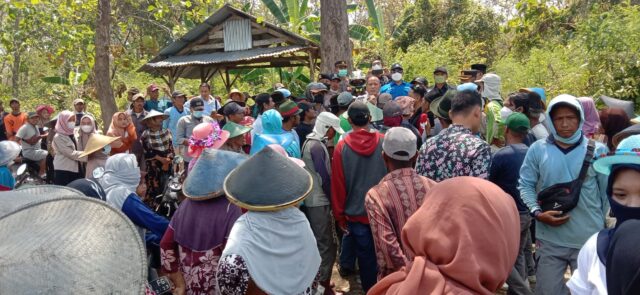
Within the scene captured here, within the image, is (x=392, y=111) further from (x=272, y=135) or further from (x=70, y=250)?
(x=70, y=250)

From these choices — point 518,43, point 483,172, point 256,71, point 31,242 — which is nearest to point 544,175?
point 483,172

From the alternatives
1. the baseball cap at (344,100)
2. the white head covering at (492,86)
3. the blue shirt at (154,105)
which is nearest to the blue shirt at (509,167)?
the baseball cap at (344,100)

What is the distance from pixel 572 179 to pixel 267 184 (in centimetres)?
205

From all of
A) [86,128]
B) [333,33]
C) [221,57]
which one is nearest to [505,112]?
[86,128]

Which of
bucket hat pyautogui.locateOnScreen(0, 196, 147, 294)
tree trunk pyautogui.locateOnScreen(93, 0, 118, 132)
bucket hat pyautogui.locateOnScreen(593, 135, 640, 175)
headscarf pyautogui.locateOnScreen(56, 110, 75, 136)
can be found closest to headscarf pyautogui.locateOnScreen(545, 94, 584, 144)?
bucket hat pyautogui.locateOnScreen(593, 135, 640, 175)

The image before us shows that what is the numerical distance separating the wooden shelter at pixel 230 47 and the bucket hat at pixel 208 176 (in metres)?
9.83

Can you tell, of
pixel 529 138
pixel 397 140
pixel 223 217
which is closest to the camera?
pixel 223 217

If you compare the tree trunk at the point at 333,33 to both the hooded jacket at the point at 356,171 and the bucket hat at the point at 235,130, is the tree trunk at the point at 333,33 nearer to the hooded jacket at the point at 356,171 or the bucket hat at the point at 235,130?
the bucket hat at the point at 235,130

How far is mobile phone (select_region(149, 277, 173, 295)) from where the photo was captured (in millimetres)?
2939

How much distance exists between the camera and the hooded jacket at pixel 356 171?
14.1 ft

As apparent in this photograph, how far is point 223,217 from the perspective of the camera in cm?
295

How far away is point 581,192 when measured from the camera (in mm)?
3363

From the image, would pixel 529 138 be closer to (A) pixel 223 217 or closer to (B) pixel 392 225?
(B) pixel 392 225

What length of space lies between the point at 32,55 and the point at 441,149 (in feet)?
90.3
